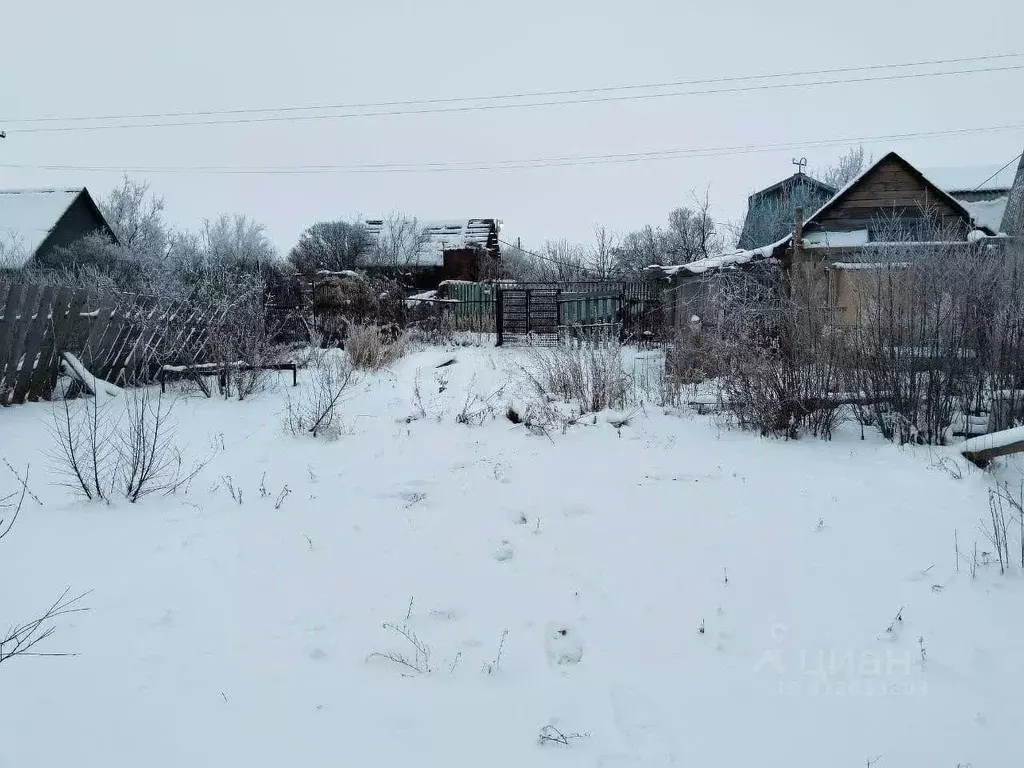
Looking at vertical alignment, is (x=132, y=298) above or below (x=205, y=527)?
above

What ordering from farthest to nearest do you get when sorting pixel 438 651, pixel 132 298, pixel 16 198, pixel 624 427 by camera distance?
pixel 16 198 < pixel 132 298 < pixel 624 427 < pixel 438 651

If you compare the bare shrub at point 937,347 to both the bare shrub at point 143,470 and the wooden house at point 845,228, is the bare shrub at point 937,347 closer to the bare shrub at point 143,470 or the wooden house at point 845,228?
the bare shrub at point 143,470

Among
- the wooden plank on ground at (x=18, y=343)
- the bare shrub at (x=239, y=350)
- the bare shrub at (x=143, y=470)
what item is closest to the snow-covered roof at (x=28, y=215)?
the bare shrub at (x=239, y=350)

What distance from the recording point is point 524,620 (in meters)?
2.91

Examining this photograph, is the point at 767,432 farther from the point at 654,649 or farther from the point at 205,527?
the point at 205,527

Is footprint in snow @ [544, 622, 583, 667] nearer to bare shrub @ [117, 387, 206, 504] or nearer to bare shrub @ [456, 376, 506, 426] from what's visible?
bare shrub @ [117, 387, 206, 504]

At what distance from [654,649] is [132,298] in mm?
9052

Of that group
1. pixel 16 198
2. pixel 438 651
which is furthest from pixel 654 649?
pixel 16 198

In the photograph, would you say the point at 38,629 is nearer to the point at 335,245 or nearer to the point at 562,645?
the point at 562,645

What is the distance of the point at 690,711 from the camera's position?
2.29 m

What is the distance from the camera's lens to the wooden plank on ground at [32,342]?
24.6 feet

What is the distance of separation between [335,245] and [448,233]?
19.9 ft

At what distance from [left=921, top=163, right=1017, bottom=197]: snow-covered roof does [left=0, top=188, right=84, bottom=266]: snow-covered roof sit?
1105 inches

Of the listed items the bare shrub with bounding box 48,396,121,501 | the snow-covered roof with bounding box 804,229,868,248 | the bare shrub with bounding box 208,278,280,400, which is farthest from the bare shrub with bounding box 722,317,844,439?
the snow-covered roof with bounding box 804,229,868,248
